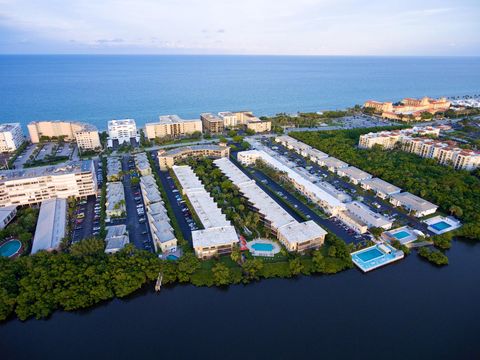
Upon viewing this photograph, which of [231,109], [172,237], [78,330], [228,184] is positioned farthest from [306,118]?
[78,330]

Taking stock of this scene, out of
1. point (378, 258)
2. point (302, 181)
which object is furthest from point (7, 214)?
point (378, 258)

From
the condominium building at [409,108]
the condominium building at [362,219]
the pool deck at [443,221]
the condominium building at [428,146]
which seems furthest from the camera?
the condominium building at [409,108]

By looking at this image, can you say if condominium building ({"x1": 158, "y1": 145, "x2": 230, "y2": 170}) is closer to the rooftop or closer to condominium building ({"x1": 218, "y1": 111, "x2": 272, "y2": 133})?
the rooftop

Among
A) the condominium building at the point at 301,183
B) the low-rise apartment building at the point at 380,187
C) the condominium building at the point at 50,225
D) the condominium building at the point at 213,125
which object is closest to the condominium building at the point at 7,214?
the condominium building at the point at 50,225

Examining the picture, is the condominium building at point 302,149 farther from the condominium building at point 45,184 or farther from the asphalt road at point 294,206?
the condominium building at point 45,184

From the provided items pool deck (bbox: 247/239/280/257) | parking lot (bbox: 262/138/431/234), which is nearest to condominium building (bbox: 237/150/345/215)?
parking lot (bbox: 262/138/431/234)

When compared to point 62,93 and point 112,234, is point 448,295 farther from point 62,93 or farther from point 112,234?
point 62,93

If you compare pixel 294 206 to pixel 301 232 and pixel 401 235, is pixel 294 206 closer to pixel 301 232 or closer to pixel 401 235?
pixel 301 232

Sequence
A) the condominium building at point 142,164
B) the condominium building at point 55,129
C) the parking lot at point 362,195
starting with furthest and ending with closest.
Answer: the condominium building at point 55,129 → the condominium building at point 142,164 → the parking lot at point 362,195
